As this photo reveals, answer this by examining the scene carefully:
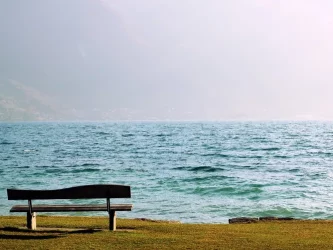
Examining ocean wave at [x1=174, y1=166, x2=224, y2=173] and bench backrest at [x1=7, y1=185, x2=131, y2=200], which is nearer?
bench backrest at [x1=7, y1=185, x2=131, y2=200]

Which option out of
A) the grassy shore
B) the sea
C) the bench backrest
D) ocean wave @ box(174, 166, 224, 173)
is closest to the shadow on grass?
the grassy shore

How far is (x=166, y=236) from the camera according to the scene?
36.9 feet

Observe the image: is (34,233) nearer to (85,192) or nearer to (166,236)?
(85,192)

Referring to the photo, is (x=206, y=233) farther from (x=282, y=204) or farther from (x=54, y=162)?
(x=54, y=162)

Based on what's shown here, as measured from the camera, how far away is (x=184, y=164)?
42.2m

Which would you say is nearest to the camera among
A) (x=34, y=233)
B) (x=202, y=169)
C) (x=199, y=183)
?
(x=34, y=233)

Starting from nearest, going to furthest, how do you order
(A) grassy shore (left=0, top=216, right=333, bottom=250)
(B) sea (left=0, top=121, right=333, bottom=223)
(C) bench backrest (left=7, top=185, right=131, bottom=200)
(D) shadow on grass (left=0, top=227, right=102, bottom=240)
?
(A) grassy shore (left=0, top=216, right=333, bottom=250), (D) shadow on grass (left=0, top=227, right=102, bottom=240), (C) bench backrest (left=7, top=185, right=131, bottom=200), (B) sea (left=0, top=121, right=333, bottom=223)

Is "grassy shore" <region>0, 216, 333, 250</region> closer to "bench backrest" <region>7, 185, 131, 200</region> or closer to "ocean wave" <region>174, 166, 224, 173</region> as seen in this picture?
"bench backrest" <region>7, 185, 131, 200</region>

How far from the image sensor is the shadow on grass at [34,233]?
1108 centimetres

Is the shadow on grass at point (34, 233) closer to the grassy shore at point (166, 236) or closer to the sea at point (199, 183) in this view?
the grassy shore at point (166, 236)

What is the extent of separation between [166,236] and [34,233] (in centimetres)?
321

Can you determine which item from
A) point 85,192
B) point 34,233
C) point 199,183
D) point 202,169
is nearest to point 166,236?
point 85,192


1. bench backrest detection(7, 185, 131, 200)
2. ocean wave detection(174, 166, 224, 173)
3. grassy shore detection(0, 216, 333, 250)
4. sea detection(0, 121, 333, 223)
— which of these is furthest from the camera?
ocean wave detection(174, 166, 224, 173)

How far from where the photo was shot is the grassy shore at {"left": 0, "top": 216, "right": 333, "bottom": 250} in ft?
33.7
